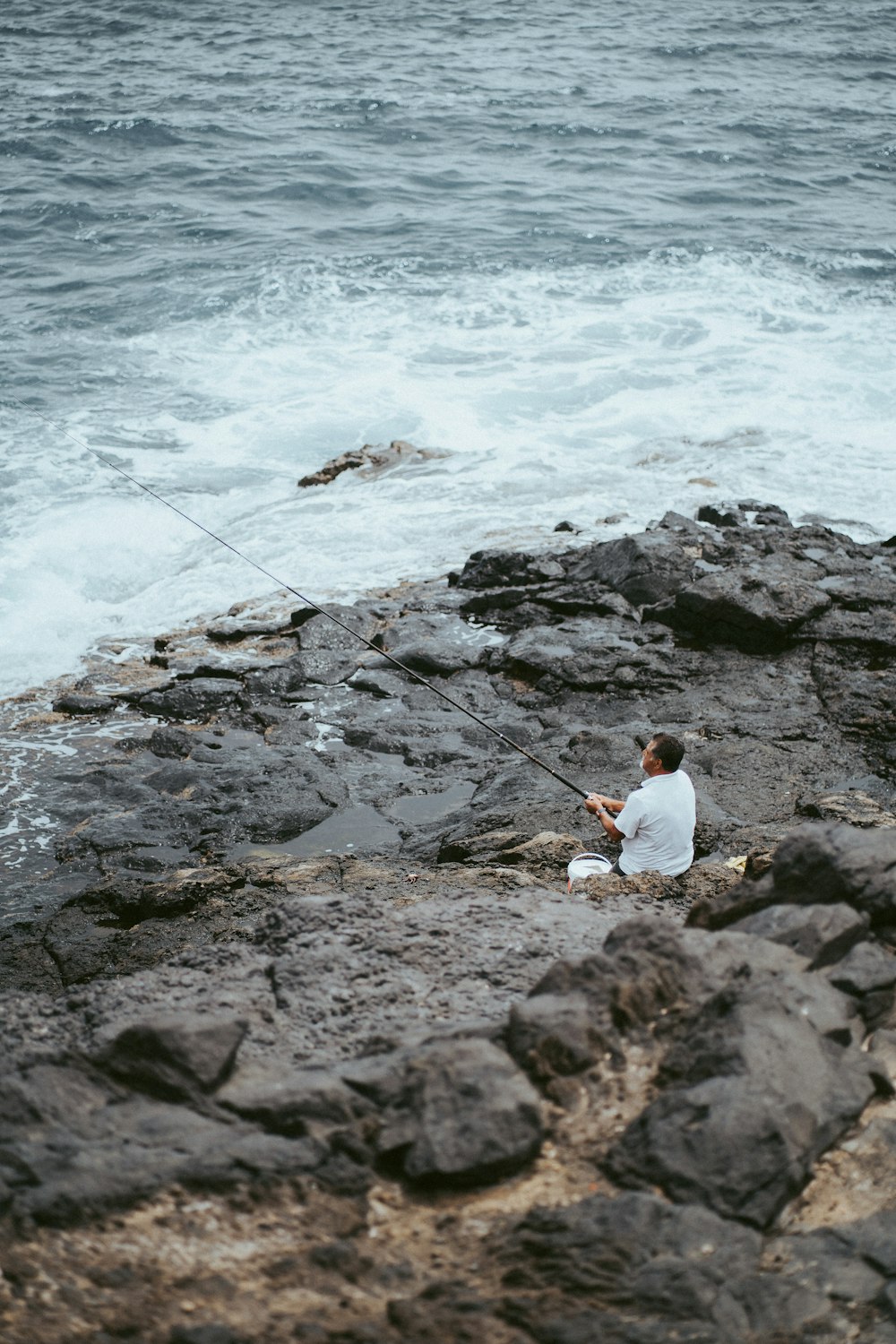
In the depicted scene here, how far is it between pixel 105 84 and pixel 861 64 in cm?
1663

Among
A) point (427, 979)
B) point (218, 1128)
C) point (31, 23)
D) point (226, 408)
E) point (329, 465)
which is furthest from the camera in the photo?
point (31, 23)

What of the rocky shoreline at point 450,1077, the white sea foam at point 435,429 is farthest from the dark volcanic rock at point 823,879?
the white sea foam at point 435,429

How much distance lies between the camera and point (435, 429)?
42.0 ft

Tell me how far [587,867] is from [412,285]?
12914 millimetres

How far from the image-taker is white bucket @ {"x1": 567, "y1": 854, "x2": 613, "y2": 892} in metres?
5.21

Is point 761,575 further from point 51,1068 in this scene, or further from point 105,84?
point 105,84

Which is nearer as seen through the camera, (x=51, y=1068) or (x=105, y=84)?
(x=51, y=1068)

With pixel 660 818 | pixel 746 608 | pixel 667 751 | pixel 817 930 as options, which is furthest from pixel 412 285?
pixel 817 930

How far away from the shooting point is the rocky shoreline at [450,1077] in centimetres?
259

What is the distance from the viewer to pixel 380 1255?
8.80 feet

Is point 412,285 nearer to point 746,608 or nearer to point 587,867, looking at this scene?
point 746,608

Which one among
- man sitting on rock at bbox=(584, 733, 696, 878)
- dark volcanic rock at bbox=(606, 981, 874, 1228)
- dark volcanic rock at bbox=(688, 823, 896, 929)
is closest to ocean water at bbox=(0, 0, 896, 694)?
man sitting on rock at bbox=(584, 733, 696, 878)

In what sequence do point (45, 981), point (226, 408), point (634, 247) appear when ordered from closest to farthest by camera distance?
point (45, 981) → point (226, 408) → point (634, 247)

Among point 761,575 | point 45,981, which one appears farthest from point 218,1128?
point 761,575
